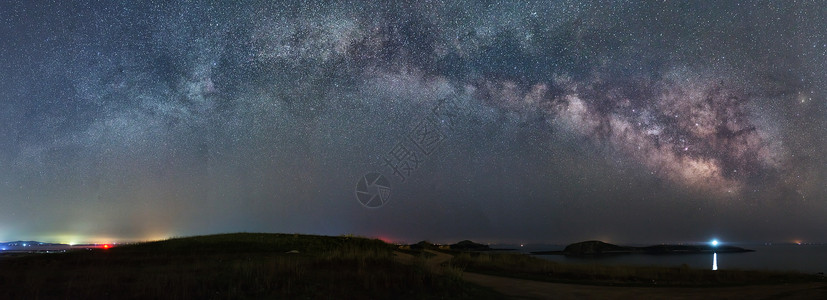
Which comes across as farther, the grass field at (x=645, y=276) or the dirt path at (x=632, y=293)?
the grass field at (x=645, y=276)

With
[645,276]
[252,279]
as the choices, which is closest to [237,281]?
[252,279]

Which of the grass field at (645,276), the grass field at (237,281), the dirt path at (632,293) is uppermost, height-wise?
the grass field at (237,281)

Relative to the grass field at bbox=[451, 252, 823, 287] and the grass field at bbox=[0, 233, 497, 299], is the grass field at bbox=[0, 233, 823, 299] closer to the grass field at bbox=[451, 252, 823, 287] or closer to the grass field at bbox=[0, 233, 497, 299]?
the grass field at bbox=[0, 233, 497, 299]

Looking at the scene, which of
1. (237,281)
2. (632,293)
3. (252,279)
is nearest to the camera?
(237,281)

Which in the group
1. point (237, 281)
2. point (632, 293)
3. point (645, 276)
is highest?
point (237, 281)

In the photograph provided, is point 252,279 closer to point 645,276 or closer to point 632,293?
point 632,293

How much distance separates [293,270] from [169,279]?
4672mm

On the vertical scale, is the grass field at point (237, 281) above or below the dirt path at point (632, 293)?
above

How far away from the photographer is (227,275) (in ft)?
63.2

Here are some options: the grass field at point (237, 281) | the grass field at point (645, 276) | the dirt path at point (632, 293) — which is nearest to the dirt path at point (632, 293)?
the dirt path at point (632, 293)

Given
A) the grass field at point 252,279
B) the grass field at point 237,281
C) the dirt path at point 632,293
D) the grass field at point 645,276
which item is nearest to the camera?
the grass field at point 237,281

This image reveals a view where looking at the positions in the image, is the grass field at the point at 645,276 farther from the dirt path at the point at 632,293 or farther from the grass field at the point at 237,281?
the grass field at the point at 237,281

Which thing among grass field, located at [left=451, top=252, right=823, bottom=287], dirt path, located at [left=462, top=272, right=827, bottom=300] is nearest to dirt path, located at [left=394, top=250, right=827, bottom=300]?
dirt path, located at [left=462, top=272, right=827, bottom=300]

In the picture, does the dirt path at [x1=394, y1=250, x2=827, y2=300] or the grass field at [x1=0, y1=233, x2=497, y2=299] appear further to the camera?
the dirt path at [x1=394, y1=250, x2=827, y2=300]
